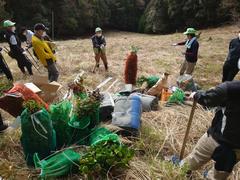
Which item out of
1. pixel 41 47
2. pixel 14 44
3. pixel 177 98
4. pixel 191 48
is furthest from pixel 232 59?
pixel 14 44

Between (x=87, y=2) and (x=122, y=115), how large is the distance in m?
25.4

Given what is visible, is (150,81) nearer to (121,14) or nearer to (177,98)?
(177,98)

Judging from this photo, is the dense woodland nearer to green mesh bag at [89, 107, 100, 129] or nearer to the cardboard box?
the cardboard box

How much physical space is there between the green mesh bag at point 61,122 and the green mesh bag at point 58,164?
0.41m

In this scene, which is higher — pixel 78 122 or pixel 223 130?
pixel 223 130

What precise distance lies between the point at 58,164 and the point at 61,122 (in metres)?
0.63

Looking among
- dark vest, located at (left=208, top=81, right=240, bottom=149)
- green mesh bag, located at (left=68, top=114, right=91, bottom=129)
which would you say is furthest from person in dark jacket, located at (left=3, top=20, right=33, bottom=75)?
dark vest, located at (left=208, top=81, right=240, bottom=149)

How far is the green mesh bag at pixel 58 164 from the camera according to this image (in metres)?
3.53

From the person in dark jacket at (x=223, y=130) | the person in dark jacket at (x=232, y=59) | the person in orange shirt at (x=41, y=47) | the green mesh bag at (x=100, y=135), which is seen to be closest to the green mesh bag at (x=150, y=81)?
the person in dark jacket at (x=232, y=59)

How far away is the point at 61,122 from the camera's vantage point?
4.06 metres

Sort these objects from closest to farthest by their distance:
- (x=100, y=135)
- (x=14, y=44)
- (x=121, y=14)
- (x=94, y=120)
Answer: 1. (x=100, y=135)
2. (x=94, y=120)
3. (x=14, y=44)
4. (x=121, y=14)

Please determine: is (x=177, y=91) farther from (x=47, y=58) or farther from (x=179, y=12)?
(x=179, y=12)

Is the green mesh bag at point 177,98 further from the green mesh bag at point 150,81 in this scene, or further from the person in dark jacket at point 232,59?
the person in dark jacket at point 232,59

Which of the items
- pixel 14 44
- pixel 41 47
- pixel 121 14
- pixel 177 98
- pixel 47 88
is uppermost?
pixel 41 47
